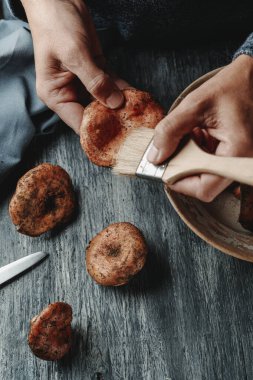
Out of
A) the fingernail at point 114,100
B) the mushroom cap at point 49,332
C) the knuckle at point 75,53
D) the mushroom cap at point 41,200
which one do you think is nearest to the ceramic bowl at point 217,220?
the fingernail at point 114,100

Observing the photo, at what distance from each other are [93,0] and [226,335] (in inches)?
58.3

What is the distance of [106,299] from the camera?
6.74 ft

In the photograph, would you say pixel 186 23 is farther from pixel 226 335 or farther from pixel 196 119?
pixel 226 335

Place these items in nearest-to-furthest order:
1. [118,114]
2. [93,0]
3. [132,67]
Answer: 1. [118,114]
2. [93,0]
3. [132,67]

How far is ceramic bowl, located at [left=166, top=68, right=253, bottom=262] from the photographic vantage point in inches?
70.7

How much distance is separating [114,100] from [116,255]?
60cm

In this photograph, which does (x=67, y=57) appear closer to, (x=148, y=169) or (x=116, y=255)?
(x=148, y=169)

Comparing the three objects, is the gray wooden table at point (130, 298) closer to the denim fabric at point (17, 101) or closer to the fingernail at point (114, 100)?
the denim fabric at point (17, 101)

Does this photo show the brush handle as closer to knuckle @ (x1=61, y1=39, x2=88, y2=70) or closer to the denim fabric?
knuckle @ (x1=61, y1=39, x2=88, y2=70)

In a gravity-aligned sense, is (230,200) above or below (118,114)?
below

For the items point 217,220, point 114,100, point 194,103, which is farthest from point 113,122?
point 217,220

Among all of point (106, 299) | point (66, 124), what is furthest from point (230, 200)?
point (66, 124)

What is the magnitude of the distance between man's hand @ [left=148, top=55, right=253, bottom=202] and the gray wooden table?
1.52ft

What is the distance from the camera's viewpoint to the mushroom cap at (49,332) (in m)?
1.89
